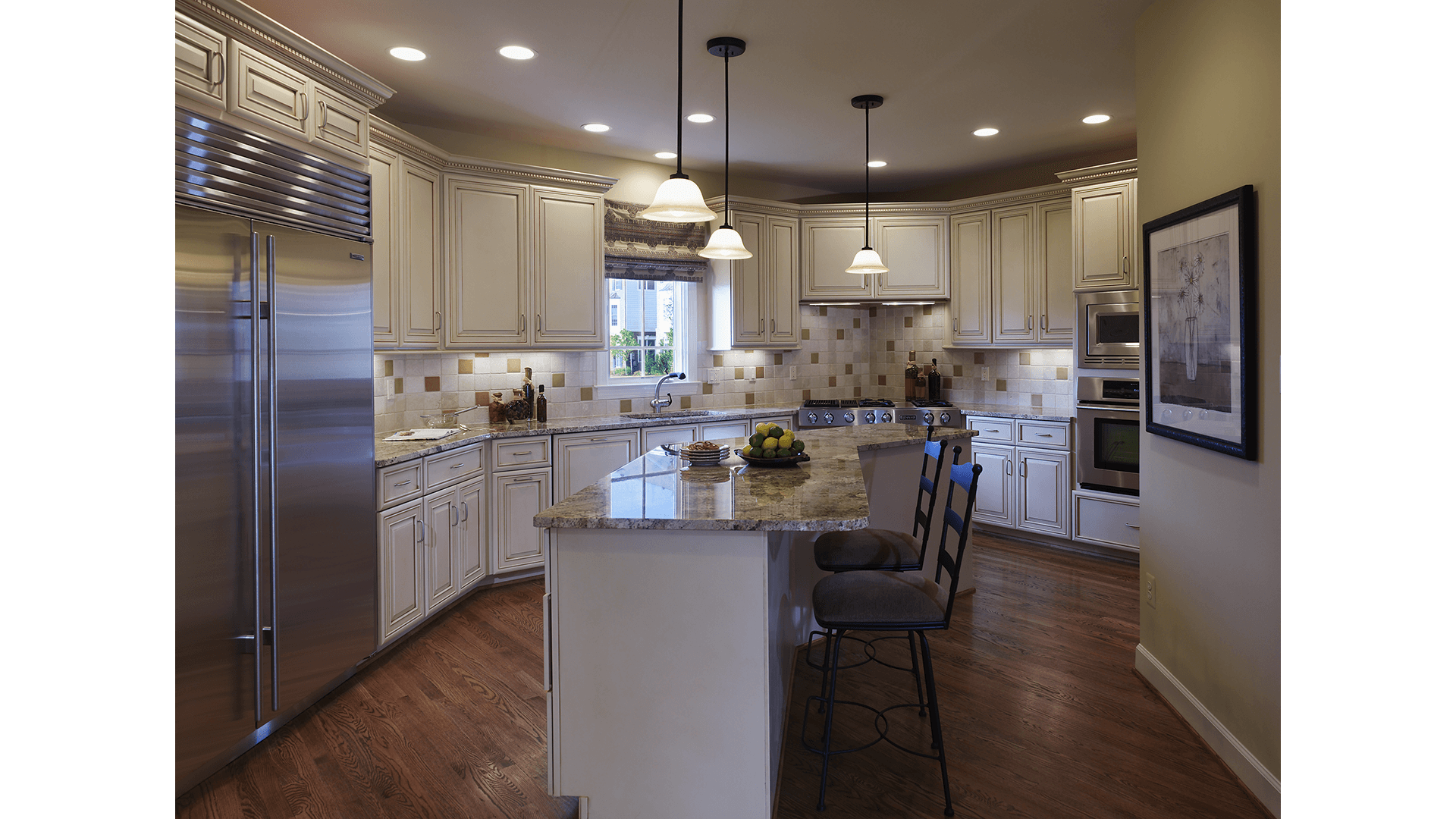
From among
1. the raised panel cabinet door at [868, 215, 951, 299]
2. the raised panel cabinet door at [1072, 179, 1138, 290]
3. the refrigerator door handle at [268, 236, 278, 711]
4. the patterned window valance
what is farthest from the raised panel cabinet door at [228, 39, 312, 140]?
the raised panel cabinet door at [1072, 179, 1138, 290]

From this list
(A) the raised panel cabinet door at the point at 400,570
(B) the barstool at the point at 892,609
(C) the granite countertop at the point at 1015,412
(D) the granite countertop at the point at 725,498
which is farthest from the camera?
(C) the granite countertop at the point at 1015,412

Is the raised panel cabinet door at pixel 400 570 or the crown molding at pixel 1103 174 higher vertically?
the crown molding at pixel 1103 174

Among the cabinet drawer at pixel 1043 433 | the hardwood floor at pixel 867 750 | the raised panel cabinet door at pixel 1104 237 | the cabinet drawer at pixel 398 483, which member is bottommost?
the hardwood floor at pixel 867 750

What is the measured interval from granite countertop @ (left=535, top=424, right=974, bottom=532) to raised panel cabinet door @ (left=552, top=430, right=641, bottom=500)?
1.42 metres

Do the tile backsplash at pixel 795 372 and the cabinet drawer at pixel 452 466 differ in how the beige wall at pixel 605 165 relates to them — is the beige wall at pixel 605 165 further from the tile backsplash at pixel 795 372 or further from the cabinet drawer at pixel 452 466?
the cabinet drawer at pixel 452 466

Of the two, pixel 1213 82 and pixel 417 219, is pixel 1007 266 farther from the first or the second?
pixel 417 219

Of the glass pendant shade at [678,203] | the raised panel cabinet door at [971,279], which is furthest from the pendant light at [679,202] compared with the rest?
the raised panel cabinet door at [971,279]

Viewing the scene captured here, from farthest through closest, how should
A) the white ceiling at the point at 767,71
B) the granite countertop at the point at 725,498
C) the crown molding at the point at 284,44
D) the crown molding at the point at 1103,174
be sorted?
the crown molding at the point at 1103,174 < the white ceiling at the point at 767,71 < the crown molding at the point at 284,44 < the granite countertop at the point at 725,498

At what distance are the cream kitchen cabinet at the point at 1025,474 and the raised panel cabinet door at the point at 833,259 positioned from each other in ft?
4.41

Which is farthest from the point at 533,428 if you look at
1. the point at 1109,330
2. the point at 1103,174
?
the point at 1103,174

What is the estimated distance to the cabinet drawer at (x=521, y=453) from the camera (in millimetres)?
4305

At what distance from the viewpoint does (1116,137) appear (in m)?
5.02

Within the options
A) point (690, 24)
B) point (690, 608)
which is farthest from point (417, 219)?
point (690, 608)

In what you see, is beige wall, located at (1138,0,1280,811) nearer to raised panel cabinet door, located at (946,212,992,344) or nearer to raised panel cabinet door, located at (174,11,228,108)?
raised panel cabinet door, located at (946,212,992,344)
